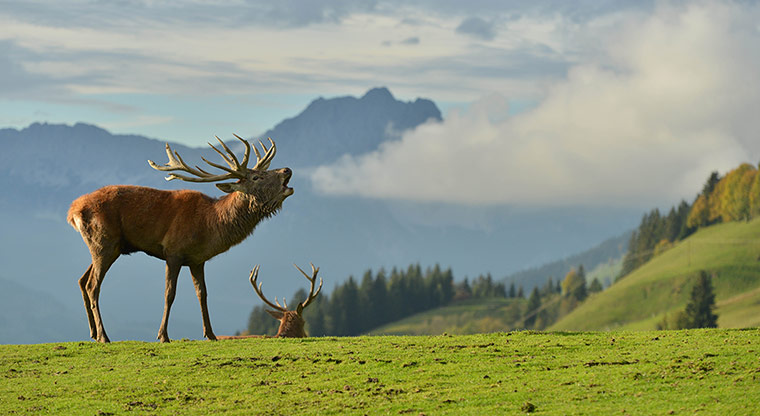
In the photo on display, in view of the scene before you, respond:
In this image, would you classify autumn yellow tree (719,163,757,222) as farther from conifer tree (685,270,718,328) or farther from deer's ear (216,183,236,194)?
deer's ear (216,183,236,194)

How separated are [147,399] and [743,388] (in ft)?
33.9

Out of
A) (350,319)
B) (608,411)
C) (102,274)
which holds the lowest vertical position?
(350,319)

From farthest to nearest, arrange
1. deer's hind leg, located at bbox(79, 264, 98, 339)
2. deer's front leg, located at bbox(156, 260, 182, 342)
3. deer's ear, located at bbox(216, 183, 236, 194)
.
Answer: deer's hind leg, located at bbox(79, 264, 98, 339) → deer's ear, located at bbox(216, 183, 236, 194) → deer's front leg, located at bbox(156, 260, 182, 342)

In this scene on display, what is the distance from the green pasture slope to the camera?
1512 centimetres

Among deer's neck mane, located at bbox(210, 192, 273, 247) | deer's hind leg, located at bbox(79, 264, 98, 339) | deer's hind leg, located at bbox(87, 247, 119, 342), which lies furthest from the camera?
deer's hind leg, located at bbox(79, 264, 98, 339)

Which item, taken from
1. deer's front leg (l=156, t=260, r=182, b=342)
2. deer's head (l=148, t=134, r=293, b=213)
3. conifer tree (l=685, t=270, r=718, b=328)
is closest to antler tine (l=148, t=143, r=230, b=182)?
deer's head (l=148, t=134, r=293, b=213)

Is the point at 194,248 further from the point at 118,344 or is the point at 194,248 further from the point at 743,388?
the point at 743,388

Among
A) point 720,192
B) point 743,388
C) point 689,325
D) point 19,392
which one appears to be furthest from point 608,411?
point 720,192

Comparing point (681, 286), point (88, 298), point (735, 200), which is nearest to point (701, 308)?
point (681, 286)

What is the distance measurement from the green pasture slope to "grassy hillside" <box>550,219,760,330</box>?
436 feet

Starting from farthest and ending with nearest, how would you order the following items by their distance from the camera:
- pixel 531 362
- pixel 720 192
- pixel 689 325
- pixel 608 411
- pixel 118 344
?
pixel 720 192 → pixel 689 325 → pixel 118 344 → pixel 531 362 → pixel 608 411

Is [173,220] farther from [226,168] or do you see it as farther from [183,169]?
[226,168]

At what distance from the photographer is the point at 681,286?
16275 cm

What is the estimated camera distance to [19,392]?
17.1 m
